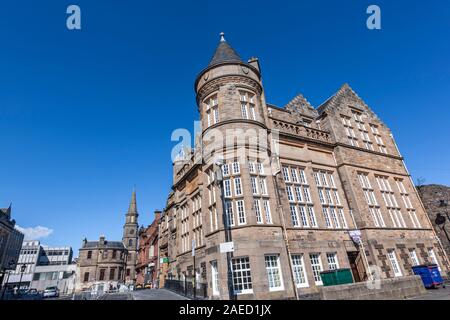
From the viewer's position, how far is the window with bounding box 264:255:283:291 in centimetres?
1268

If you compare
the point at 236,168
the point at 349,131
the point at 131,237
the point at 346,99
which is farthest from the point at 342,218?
the point at 131,237

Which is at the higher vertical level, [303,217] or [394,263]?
[303,217]

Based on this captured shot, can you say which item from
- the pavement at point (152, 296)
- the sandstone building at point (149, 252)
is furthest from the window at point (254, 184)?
the sandstone building at point (149, 252)

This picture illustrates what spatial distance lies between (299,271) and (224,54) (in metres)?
16.8

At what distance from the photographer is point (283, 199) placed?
15.7 m

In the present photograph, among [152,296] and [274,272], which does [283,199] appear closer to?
[274,272]

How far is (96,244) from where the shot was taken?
2603 inches

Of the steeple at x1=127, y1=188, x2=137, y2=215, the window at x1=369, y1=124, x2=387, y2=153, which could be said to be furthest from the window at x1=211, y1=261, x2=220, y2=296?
the steeple at x1=127, y1=188, x2=137, y2=215

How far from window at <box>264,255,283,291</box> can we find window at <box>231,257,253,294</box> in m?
1.12

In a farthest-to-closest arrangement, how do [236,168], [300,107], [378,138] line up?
[378,138]
[300,107]
[236,168]

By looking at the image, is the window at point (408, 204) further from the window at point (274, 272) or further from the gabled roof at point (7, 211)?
the gabled roof at point (7, 211)

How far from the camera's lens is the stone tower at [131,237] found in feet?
234

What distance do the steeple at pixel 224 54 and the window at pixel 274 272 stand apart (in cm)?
1415
